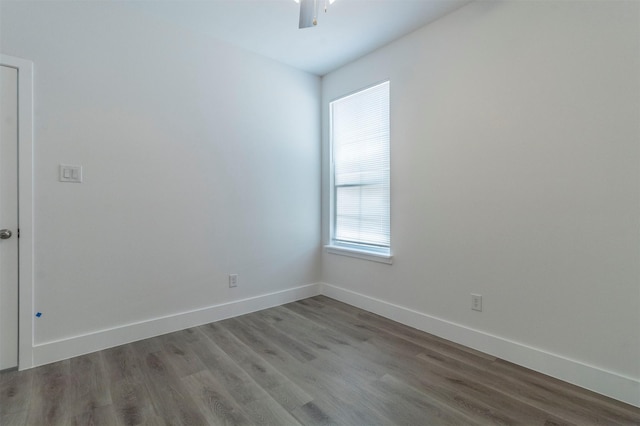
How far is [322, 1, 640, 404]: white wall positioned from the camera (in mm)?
1791

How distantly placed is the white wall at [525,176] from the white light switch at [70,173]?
265 centimetres

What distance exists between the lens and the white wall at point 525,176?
1.79 meters

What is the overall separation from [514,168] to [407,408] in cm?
176

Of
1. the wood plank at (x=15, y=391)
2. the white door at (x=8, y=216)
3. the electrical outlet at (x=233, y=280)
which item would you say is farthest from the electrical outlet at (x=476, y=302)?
the white door at (x=8, y=216)

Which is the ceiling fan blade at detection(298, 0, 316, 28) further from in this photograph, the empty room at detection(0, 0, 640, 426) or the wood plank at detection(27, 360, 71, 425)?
the wood plank at detection(27, 360, 71, 425)

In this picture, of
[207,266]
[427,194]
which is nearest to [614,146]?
[427,194]

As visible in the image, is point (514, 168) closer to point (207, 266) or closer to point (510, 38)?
point (510, 38)

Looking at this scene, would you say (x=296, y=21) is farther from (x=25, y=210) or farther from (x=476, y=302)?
(x=476, y=302)

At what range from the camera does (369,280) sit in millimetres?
3256

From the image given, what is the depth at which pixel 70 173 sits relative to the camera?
2275 millimetres

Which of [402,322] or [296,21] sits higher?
[296,21]

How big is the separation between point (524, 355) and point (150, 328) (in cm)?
295

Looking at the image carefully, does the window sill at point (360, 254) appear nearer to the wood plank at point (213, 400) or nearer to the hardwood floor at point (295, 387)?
the hardwood floor at point (295, 387)

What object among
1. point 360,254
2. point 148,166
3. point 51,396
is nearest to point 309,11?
point 148,166
